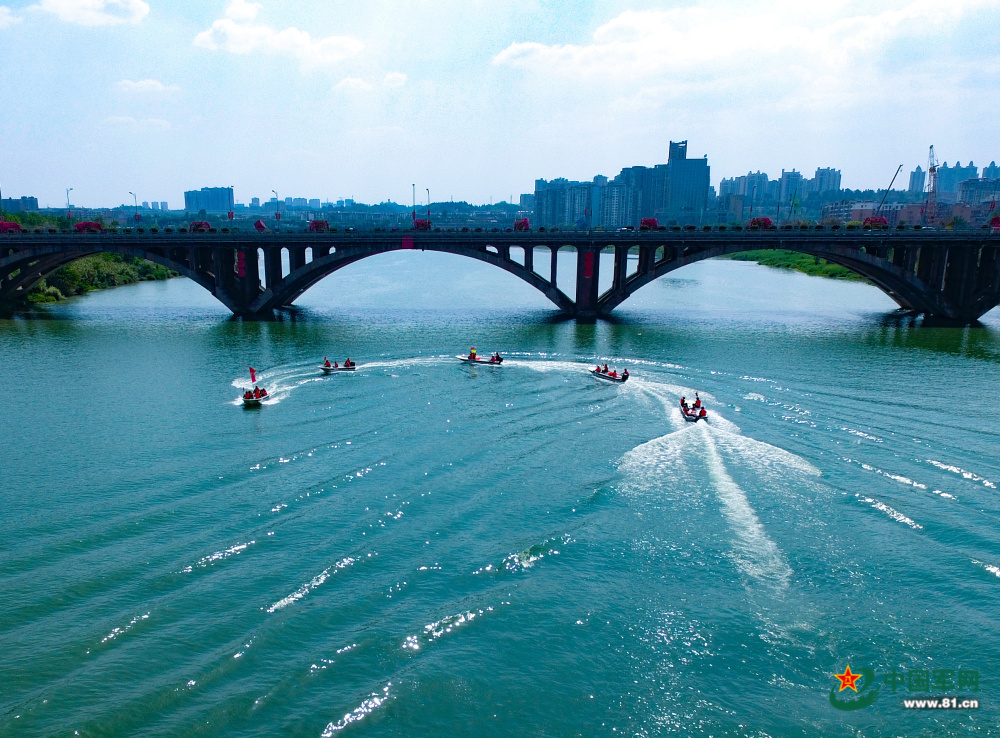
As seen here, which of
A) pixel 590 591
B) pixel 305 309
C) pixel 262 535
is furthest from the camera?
pixel 305 309

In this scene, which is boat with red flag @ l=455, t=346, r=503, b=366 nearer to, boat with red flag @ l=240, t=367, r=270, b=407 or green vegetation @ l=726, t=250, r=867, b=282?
boat with red flag @ l=240, t=367, r=270, b=407

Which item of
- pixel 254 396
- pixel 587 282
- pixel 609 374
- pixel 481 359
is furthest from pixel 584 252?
pixel 254 396

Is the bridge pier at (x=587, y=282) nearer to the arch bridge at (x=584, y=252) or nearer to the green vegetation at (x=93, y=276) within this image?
the arch bridge at (x=584, y=252)

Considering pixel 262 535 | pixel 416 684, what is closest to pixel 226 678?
pixel 416 684

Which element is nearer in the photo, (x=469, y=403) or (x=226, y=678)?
(x=226, y=678)

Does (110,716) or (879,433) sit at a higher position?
(879,433)

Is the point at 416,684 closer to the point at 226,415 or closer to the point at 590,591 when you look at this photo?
the point at 590,591

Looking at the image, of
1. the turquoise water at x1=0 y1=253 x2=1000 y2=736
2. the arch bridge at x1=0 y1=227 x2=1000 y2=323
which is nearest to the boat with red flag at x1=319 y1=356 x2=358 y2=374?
the turquoise water at x1=0 y1=253 x2=1000 y2=736
